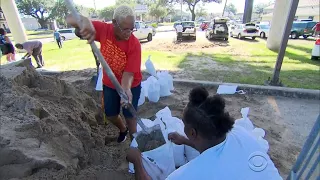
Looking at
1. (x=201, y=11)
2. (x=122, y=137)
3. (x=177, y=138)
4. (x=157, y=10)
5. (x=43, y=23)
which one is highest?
(x=177, y=138)

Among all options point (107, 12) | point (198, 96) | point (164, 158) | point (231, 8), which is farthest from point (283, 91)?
point (231, 8)

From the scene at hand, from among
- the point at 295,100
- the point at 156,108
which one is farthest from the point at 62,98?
the point at 295,100

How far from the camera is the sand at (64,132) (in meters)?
1.66

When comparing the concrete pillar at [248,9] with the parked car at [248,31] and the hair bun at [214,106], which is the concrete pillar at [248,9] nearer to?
the parked car at [248,31]

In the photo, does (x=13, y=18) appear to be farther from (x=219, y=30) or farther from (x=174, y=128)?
(x=174, y=128)

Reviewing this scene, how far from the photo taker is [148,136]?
2.03 m

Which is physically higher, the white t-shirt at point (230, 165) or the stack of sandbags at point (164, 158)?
the white t-shirt at point (230, 165)

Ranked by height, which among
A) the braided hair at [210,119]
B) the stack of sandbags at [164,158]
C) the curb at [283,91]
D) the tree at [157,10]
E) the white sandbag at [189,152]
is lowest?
the tree at [157,10]

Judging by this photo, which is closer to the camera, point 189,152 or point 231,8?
point 189,152

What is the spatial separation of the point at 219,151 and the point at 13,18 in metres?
14.0

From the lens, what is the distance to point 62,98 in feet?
8.77

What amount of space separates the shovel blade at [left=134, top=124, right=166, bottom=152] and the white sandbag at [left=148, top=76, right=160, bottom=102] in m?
1.58

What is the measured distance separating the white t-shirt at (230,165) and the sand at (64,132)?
3.67 ft

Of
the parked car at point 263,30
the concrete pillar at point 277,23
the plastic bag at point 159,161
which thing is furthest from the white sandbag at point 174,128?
the parked car at point 263,30
